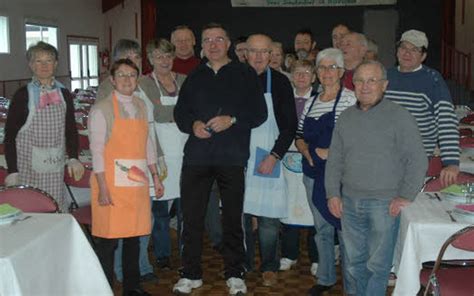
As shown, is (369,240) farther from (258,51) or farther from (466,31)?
(466,31)

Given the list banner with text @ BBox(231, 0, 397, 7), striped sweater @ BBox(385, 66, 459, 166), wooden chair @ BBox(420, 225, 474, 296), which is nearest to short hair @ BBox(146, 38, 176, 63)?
striped sweater @ BBox(385, 66, 459, 166)

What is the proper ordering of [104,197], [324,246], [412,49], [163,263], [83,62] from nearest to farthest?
[104,197] < [412,49] < [324,246] < [163,263] < [83,62]

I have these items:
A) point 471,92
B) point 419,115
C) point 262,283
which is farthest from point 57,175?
point 471,92

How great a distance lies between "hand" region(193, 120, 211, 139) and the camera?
3.66 metres

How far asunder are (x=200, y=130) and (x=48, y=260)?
1248mm

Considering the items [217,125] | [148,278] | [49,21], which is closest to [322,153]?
[217,125]

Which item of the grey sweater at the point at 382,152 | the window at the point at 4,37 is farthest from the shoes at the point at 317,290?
the window at the point at 4,37

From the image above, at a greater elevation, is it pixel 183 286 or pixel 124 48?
pixel 124 48

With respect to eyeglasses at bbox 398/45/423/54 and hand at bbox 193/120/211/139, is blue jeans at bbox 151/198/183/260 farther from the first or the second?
eyeglasses at bbox 398/45/423/54

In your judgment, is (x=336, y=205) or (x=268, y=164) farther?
(x=268, y=164)

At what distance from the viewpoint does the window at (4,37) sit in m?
11.6

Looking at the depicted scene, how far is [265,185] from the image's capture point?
399 cm

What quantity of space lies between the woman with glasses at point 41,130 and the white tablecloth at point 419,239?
1.82m

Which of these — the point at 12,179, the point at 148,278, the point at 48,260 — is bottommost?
the point at 148,278
